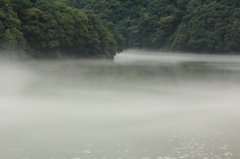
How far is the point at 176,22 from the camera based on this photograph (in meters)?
99.4

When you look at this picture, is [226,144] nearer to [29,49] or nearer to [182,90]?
[182,90]

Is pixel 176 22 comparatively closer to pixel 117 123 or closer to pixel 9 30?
pixel 9 30

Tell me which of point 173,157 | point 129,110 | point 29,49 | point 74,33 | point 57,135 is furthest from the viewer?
point 74,33

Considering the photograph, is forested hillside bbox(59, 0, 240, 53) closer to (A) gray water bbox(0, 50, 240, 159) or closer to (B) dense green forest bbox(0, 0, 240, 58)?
(B) dense green forest bbox(0, 0, 240, 58)

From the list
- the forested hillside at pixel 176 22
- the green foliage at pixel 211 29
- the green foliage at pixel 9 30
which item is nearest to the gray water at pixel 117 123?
the green foliage at pixel 9 30

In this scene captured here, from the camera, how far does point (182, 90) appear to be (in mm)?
19625

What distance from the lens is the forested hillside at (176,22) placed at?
263 feet

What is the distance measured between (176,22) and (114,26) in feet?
98.4

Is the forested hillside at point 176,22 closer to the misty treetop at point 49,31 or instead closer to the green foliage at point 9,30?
the misty treetop at point 49,31

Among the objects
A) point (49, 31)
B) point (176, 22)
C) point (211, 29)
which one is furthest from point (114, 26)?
point (49, 31)

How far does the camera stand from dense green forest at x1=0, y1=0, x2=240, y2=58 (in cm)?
4034

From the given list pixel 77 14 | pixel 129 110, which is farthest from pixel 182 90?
pixel 77 14


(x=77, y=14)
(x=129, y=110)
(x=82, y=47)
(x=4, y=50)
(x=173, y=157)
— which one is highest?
(x=77, y=14)

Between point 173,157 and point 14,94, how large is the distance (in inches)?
380
